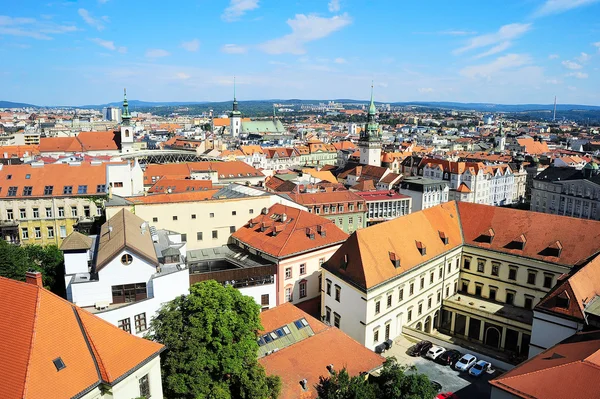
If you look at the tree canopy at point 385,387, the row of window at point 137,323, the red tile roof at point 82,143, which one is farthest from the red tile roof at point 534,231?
the red tile roof at point 82,143

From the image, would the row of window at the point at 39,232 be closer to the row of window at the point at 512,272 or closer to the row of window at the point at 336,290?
the row of window at the point at 336,290

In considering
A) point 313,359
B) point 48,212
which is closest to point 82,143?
point 48,212

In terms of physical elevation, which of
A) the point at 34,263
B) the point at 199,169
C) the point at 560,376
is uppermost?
the point at 199,169

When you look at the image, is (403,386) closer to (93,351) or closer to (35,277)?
(93,351)

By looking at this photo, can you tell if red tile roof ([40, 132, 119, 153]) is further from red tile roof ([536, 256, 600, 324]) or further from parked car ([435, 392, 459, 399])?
red tile roof ([536, 256, 600, 324])

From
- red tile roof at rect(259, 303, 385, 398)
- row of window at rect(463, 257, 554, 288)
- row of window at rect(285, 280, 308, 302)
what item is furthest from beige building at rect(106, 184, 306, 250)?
row of window at rect(463, 257, 554, 288)

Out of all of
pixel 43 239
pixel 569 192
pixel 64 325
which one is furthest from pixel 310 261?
pixel 569 192
